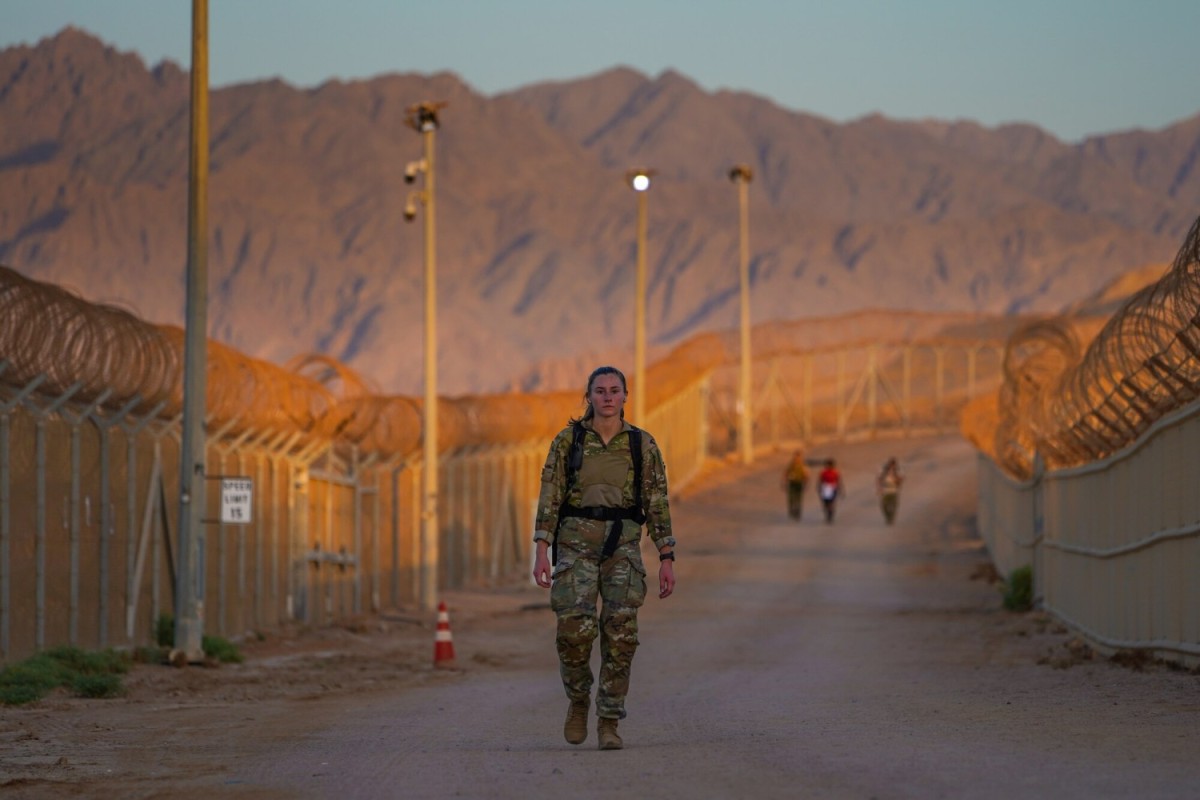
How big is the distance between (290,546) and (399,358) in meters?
136

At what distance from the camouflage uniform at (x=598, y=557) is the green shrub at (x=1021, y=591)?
48.5 ft

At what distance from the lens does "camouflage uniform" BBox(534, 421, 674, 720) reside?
9664 millimetres

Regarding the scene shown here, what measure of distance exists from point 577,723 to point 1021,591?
14.9 meters

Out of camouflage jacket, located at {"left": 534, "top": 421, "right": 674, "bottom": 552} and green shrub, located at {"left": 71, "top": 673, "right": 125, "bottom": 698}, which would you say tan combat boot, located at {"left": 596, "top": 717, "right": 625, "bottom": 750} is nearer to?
camouflage jacket, located at {"left": 534, "top": 421, "right": 674, "bottom": 552}

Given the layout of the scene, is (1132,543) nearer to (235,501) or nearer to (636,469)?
(636,469)

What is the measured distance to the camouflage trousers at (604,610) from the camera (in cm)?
966

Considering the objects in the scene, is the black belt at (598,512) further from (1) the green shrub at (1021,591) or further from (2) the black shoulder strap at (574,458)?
(1) the green shrub at (1021,591)

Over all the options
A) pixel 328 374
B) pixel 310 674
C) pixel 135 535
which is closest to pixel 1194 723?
pixel 310 674

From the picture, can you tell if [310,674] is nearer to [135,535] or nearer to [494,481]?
[135,535]

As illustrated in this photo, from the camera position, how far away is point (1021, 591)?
24.0 metres

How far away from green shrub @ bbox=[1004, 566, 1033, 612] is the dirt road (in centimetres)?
21

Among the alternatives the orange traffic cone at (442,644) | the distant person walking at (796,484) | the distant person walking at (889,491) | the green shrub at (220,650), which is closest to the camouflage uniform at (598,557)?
the orange traffic cone at (442,644)

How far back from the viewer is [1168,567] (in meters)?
13.4

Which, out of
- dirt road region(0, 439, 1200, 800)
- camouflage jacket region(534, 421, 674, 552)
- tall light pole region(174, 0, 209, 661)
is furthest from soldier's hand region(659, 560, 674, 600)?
tall light pole region(174, 0, 209, 661)
